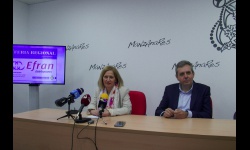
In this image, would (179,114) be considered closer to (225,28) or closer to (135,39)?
→ (225,28)

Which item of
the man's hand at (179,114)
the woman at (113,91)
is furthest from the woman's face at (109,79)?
the man's hand at (179,114)

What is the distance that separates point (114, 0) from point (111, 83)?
171 cm

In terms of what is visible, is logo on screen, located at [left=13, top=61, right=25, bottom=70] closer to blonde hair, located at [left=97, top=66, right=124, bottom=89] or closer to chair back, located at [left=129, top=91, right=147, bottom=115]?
blonde hair, located at [left=97, top=66, right=124, bottom=89]

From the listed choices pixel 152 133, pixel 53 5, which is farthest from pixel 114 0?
pixel 152 133

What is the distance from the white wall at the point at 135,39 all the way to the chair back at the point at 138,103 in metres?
0.61

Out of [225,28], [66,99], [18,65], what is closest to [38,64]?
[18,65]

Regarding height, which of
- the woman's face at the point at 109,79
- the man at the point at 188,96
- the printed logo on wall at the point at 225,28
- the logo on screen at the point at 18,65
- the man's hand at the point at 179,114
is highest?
the printed logo on wall at the point at 225,28

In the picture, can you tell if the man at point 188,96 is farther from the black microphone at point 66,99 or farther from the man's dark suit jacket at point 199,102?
the black microphone at point 66,99

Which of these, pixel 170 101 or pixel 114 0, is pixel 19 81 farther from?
pixel 170 101

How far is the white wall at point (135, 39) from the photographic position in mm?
2982

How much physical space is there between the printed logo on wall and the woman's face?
1576 millimetres

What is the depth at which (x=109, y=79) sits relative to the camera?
8.66 feet

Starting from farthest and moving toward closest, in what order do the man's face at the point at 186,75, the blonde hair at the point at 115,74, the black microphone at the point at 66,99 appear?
1. the blonde hair at the point at 115,74
2. the man's face at the point at 186,75
3. the black microphone at the point at 66,99

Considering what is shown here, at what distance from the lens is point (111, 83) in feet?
8.74
